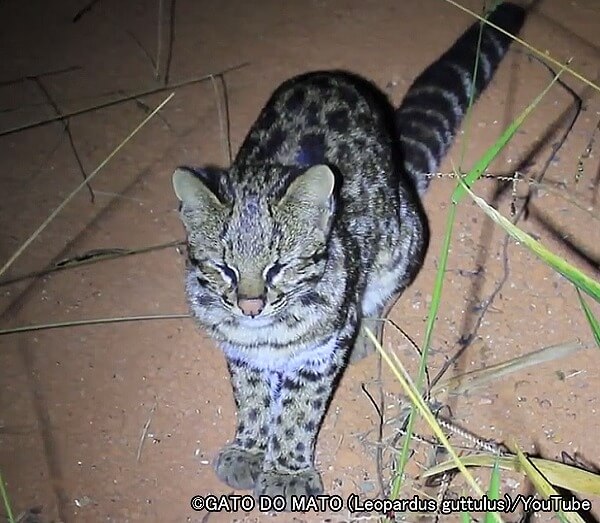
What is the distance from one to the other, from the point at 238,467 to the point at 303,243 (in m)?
0.79

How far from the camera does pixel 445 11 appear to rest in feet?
14.9

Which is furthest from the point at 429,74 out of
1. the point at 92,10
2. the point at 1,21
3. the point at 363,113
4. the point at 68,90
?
the point at 1,21

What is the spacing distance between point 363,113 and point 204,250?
855 mm

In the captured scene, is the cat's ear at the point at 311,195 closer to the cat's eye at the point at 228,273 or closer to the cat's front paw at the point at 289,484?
the cat's eye at the point at 228,273

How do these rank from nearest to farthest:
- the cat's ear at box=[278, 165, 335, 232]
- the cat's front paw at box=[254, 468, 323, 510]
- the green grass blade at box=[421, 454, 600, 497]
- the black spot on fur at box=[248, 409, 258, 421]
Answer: the green grass blade at box=[421, 454, 600, 497]
the cat's ear at box=[278, 165, 335, 232]
the cat's front paw at box=[254, 468, 323, 510]
the black spot on fur at box=[248, 409, 258, 421]

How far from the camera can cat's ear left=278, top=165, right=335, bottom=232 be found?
2477 millimetres

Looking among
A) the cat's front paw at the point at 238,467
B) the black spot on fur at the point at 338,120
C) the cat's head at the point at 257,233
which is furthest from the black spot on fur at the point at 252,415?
the black spot on fur at the point at 338,120

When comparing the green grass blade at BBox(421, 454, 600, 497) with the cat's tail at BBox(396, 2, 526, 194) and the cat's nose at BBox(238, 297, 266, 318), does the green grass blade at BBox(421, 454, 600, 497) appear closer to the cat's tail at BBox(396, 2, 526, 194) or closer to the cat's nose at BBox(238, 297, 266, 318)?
the cat's nose at BBox(238, 297, 266, 318)

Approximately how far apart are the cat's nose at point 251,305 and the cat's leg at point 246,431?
443mm

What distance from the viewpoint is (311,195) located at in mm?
2527

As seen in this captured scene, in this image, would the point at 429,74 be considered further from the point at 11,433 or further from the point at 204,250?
the point at 11,433

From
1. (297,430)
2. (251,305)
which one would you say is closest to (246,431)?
(297,430)

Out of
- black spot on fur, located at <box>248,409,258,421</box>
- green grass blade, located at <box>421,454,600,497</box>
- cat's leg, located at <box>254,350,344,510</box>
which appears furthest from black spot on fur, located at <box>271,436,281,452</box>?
green grass blade, located at <box>421,454,600,497</box>

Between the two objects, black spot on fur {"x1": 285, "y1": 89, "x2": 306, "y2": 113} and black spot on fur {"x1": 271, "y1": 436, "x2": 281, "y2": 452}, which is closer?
black spot on fur {"x1": 271, "y1": 436, "x2": 281, "y2": 452}
